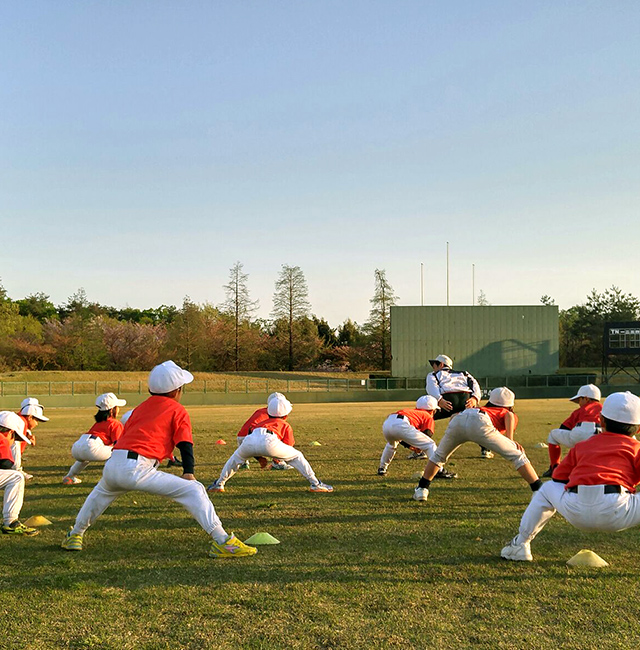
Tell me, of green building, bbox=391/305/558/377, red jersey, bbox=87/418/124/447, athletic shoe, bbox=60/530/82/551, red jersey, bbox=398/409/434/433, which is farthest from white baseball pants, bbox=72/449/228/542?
green building, bbox=391/305/558/377

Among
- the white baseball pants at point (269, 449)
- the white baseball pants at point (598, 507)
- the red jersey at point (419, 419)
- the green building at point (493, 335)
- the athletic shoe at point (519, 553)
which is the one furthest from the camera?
the green building at point (493, 335)

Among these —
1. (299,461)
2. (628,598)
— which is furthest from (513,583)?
(299,461)

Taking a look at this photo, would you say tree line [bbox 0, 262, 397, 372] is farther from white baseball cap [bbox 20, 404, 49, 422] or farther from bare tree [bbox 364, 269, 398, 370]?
white baseball cap [bbox 20, 404, 49, 422]

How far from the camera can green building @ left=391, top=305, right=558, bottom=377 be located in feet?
217

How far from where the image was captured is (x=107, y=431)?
39.3ft

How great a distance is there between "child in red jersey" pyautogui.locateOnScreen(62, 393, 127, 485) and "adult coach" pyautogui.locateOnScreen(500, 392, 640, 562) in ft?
25.2

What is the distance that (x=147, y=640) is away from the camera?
181 inches

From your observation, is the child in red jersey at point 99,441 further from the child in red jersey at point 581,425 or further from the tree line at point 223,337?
the tree line at point 223,337

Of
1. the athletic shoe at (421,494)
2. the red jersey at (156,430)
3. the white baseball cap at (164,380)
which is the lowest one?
the athletic shoe at (421,494)

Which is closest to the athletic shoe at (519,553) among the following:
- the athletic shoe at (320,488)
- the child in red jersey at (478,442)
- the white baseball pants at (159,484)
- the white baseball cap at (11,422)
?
the child in red jersey at (478,442)

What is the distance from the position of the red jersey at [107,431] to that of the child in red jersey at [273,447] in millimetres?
A: 2162

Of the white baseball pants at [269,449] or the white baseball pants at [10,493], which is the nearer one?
the white baseball pants at [10,493]

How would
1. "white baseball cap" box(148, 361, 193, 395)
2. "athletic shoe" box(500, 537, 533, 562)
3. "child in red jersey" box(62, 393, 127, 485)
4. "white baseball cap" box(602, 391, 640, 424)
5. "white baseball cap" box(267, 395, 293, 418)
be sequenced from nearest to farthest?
"white baseball cap" box(602, 391, 640, 424)
"athletic shoe" box(500, 537, 533, 562)
"white baseball cap" box(148, 361, 193, 395)
"white baseball cap" box(267, 395, 293, 418)
"child in red jersey" box(62, 393, 127, 485)

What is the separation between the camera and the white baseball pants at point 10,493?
785 cm
